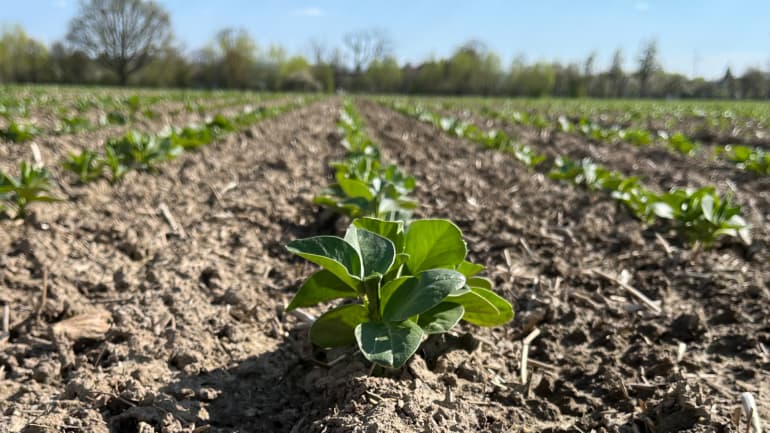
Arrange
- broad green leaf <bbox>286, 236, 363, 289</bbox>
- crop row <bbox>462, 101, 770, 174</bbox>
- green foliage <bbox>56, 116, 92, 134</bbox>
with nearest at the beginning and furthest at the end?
1. broad green leaf <bbox>286, 236, 363, 289</bbox>
2. crop row <bbox>462, 101, 770, 174</bbox>
3. green foliage <bbox>56, 116, 92, 134</bbox>

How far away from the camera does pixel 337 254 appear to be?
1.60m

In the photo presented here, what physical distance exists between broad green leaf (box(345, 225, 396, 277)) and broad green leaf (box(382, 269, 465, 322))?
0.09m

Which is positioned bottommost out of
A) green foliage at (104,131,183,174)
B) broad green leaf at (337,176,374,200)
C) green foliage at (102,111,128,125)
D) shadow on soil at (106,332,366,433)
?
shadow on soil at (106,332,366,433)

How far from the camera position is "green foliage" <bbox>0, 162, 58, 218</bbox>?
3.35 meters

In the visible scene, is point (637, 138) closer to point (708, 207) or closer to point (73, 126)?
point (708, 207)

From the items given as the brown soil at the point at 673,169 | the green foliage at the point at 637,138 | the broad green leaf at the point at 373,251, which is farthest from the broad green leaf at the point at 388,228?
the green foliage at the point at 637,138

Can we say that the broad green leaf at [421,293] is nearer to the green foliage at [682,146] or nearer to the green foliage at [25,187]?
the green foliage at [25,187]

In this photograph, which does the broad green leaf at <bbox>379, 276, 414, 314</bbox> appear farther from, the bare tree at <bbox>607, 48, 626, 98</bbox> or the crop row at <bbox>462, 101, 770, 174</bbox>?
the bare tree at <bbox>607, 48, 626, 98</bbox>

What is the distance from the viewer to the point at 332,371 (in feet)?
5.97

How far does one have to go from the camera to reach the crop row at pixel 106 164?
3.43 meters

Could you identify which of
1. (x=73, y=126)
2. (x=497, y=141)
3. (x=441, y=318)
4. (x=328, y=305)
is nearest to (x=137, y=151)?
(x=73, y=126)

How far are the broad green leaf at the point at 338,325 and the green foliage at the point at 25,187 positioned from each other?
102 inches

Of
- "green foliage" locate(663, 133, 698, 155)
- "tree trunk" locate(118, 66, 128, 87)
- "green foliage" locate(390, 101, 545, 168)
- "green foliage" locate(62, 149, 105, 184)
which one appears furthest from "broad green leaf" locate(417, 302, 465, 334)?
"tree trunk" locate(118, 66, 128, 87)

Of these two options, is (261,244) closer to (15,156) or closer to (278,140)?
(15,156)
